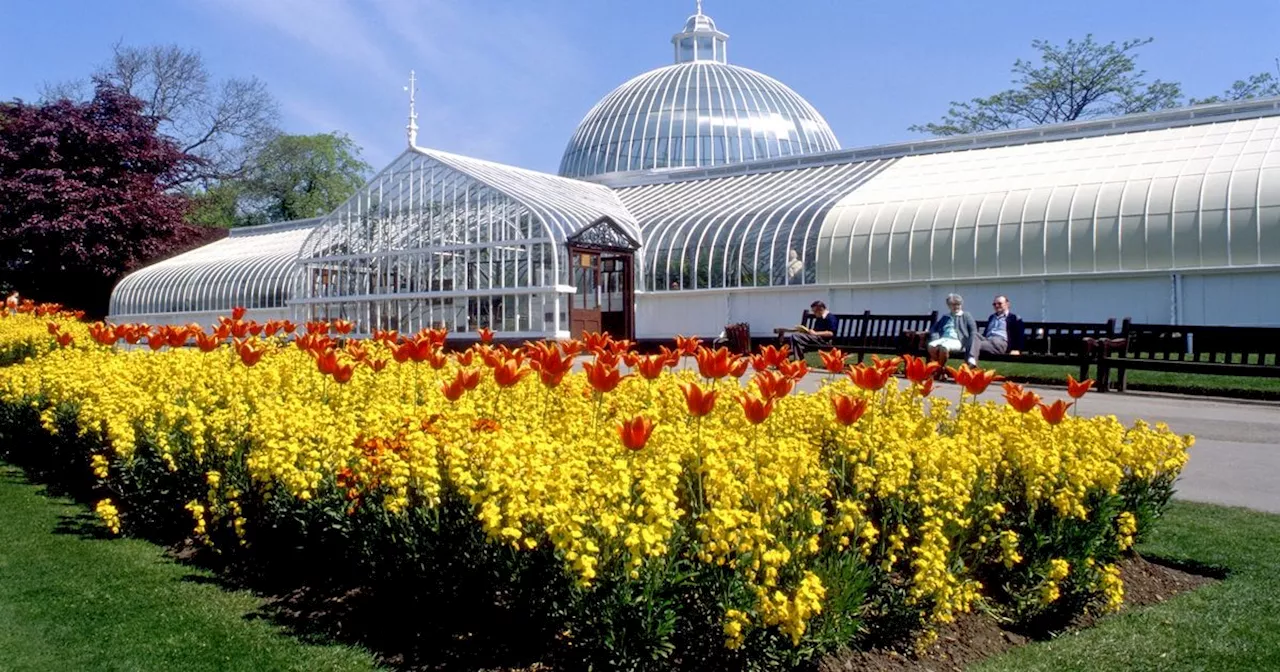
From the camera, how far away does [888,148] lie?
1027 inches

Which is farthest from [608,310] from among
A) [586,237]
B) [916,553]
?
[916,553]

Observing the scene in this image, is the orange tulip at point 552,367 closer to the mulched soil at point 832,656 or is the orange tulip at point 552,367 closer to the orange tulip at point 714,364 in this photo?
the orange tulip at point 714,364

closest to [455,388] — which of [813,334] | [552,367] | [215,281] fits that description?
[552,367]

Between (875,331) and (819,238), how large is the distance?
3107 mm

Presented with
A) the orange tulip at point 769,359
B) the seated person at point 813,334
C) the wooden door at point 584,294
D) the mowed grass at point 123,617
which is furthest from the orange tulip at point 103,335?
the wooden door at point 584,294

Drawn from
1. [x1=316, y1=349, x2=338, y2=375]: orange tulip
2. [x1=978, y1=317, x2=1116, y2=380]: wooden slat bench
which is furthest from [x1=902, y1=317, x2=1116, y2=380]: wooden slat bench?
[x1=316, y1=349, x2=338, y2=375]: orange tulip

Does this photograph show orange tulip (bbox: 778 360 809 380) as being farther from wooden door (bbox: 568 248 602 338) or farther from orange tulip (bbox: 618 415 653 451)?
wooden door (bbox: 568 248 602 338)

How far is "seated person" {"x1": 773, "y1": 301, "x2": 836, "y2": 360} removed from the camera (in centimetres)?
1625

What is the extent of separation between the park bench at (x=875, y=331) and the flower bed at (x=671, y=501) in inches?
381

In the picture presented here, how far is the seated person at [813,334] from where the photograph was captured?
16.2m

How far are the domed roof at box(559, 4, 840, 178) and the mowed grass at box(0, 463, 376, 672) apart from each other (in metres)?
31.5

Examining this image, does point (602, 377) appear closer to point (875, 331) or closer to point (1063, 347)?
point (1063, 347)

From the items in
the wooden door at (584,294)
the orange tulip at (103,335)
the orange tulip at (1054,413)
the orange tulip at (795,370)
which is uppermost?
the wooden door at (584,294)

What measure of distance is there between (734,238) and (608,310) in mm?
3296
